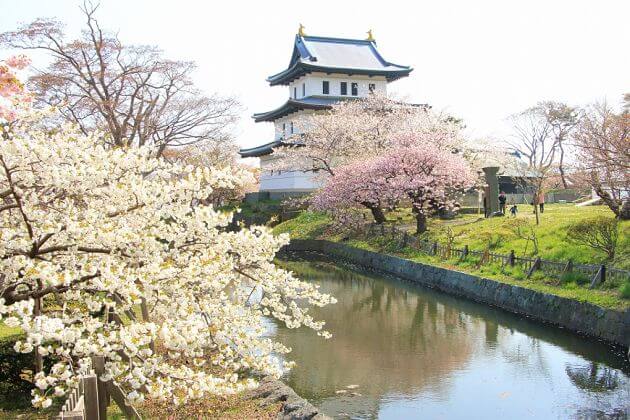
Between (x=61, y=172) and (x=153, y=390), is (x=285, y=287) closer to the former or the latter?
(x=153, y=390)

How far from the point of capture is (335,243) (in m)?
36.5

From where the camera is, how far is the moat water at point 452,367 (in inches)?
432

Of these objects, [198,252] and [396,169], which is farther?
[396,169]

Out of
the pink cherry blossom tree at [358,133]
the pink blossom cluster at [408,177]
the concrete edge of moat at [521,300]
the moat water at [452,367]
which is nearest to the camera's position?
the moat water at [452,367]

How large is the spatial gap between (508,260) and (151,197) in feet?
54.4

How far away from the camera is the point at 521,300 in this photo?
1825cm

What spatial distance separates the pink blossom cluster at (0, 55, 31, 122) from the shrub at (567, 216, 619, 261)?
51.7 feet

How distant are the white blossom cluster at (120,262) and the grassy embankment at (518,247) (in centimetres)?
1092

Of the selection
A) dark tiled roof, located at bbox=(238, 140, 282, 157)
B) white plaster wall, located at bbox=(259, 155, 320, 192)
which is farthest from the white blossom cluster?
dark tiled roof, located at bbox=(238, 140, 282, 157)

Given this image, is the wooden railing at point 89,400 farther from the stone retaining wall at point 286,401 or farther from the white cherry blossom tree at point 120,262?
the stone retaining wall at point 286,401

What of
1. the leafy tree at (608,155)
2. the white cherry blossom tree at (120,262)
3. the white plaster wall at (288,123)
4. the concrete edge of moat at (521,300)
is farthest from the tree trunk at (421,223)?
the white cherry blossom tree at (120,262)

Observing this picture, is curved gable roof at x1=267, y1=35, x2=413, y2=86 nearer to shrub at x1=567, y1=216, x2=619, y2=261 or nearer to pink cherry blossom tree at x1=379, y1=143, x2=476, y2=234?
pink cherry blossom tree at x1=379, y1=143, x2=476, y2=234

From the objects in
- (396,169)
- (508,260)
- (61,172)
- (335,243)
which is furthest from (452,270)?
(61,172)

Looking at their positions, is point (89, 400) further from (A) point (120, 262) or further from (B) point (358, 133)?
(B) point (358, 133)
